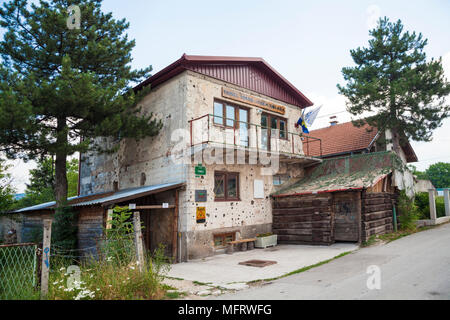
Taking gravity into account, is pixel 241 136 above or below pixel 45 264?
above

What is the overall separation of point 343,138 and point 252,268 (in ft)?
49.3

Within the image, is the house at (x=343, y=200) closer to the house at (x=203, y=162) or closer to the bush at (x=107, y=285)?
the house at (x=203, y=162)

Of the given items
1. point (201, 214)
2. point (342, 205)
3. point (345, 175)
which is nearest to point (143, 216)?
point (201, 214)

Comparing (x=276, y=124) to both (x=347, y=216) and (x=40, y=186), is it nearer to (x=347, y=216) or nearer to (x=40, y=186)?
(x=347, y=216)

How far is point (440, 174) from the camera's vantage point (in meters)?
75.2

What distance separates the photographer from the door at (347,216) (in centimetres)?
1282

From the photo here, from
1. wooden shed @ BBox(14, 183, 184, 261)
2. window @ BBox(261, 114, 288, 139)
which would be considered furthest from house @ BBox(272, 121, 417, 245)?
wooden shed @ BBox(14, 183, 184, 261)

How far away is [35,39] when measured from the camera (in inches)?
474

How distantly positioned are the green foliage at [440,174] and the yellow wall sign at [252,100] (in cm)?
7320

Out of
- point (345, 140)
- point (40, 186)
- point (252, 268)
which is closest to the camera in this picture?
point (252, 268)

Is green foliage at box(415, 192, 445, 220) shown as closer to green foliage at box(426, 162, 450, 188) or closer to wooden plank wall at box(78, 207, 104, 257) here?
wooden plank wall at box(78, 207, 104, 257)

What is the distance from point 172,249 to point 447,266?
27.4 ft

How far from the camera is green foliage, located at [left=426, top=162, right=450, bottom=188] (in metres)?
73.8

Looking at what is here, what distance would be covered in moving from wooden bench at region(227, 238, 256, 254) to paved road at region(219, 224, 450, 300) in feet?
13.4
